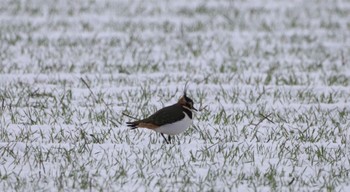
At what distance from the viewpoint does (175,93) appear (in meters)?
8.73

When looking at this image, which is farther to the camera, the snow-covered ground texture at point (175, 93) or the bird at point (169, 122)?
the bird at point (169, 122)

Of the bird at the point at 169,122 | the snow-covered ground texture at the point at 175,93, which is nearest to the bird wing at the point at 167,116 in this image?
the bird at the point at 169,122

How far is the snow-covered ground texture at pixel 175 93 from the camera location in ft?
19.4

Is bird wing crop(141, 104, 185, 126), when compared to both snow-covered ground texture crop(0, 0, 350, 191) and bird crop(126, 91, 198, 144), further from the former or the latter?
snow-covered ground texture crop(0, 0, 350, 191)

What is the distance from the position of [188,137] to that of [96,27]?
6.04 m

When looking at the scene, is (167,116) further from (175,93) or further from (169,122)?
(175,93)

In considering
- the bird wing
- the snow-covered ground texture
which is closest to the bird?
the bird wing

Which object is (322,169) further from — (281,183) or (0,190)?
(0,190)

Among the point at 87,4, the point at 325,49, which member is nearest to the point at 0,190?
the point at 325,49

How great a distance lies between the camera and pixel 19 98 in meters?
8.15

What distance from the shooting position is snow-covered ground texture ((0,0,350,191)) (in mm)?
5922

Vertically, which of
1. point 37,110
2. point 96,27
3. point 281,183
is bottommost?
point 281,183

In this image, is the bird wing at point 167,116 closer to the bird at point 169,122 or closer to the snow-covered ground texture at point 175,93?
the bird at point 169,122

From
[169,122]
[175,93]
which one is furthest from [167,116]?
[175,93]
